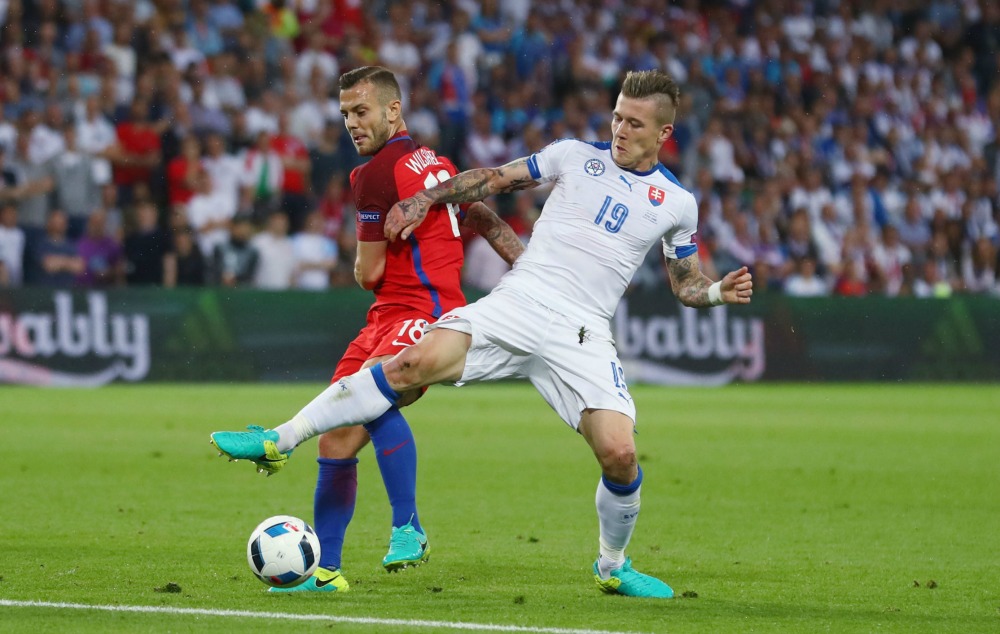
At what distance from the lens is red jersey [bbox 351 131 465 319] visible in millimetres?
6676

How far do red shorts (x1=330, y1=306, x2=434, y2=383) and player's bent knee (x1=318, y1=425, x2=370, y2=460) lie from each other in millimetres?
249

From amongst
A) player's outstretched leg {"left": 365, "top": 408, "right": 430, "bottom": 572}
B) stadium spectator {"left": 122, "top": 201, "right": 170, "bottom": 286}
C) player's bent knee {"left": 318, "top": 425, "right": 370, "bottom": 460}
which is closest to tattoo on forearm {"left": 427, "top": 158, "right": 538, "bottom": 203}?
player's outstretched leg {"left": 365, "top": 408, "right": 430, "bottom": 572}

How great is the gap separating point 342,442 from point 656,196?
182 centimetres

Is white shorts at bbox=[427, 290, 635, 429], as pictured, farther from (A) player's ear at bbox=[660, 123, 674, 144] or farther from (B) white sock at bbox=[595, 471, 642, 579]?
(A) player's ear at bbox=[660, 123, 674, 144]

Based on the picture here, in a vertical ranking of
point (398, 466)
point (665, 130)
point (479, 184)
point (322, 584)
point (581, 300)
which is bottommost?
point (322, 584)

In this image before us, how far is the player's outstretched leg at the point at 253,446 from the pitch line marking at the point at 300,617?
593 millimetres

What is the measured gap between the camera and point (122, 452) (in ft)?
38.8

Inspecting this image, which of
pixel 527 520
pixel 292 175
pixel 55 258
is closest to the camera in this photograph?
pixel 527 520

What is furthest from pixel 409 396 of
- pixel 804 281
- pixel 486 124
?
pixel 804 281

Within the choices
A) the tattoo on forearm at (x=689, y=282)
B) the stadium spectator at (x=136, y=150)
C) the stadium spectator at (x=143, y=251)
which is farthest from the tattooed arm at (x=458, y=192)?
the stadium spectator at (x=136, y=150)

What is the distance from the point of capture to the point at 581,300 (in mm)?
6719

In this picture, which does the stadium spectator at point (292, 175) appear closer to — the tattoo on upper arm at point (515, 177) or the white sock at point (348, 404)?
the tattoo on upper arm at point (515, 177)

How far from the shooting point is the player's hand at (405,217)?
21.1ft

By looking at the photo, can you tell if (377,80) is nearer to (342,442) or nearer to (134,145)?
(342,442)
